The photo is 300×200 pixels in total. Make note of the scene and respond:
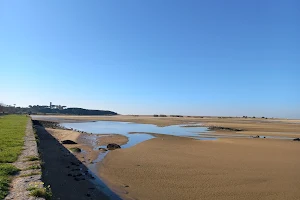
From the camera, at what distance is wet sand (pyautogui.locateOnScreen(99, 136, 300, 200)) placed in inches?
444

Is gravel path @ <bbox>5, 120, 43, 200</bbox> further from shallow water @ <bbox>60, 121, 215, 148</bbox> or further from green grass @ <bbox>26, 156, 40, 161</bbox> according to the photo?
shallow water @ <bbox>60, 121, 215, 148</bbox>

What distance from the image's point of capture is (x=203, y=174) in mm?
14141

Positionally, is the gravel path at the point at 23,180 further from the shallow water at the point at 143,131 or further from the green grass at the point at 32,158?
the shallow water at the point at 143,131

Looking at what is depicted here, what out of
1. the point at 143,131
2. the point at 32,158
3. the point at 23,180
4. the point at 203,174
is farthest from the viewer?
the point at 143,131

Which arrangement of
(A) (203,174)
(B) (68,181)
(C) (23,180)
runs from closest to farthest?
(C) (23,180), (B) (68,181), (A) (203,174)

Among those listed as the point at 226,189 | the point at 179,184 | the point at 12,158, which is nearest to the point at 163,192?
the point at 179,184

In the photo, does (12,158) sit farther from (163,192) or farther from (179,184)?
(179,184)

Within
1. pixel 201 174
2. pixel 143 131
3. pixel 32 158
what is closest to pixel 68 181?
pixel 32 158

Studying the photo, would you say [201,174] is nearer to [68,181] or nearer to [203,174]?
[203,174]

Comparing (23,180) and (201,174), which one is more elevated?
(23,180)

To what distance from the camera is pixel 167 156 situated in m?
19.2

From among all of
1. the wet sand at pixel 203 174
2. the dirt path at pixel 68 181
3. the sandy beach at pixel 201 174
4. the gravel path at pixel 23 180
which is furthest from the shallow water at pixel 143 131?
the gravel path at pixel 23 180

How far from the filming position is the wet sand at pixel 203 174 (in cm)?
1129

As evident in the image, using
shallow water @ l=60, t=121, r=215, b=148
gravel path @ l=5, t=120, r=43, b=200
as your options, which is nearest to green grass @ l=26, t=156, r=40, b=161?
gravel path @ l=5, t=120, r=43, b=200
